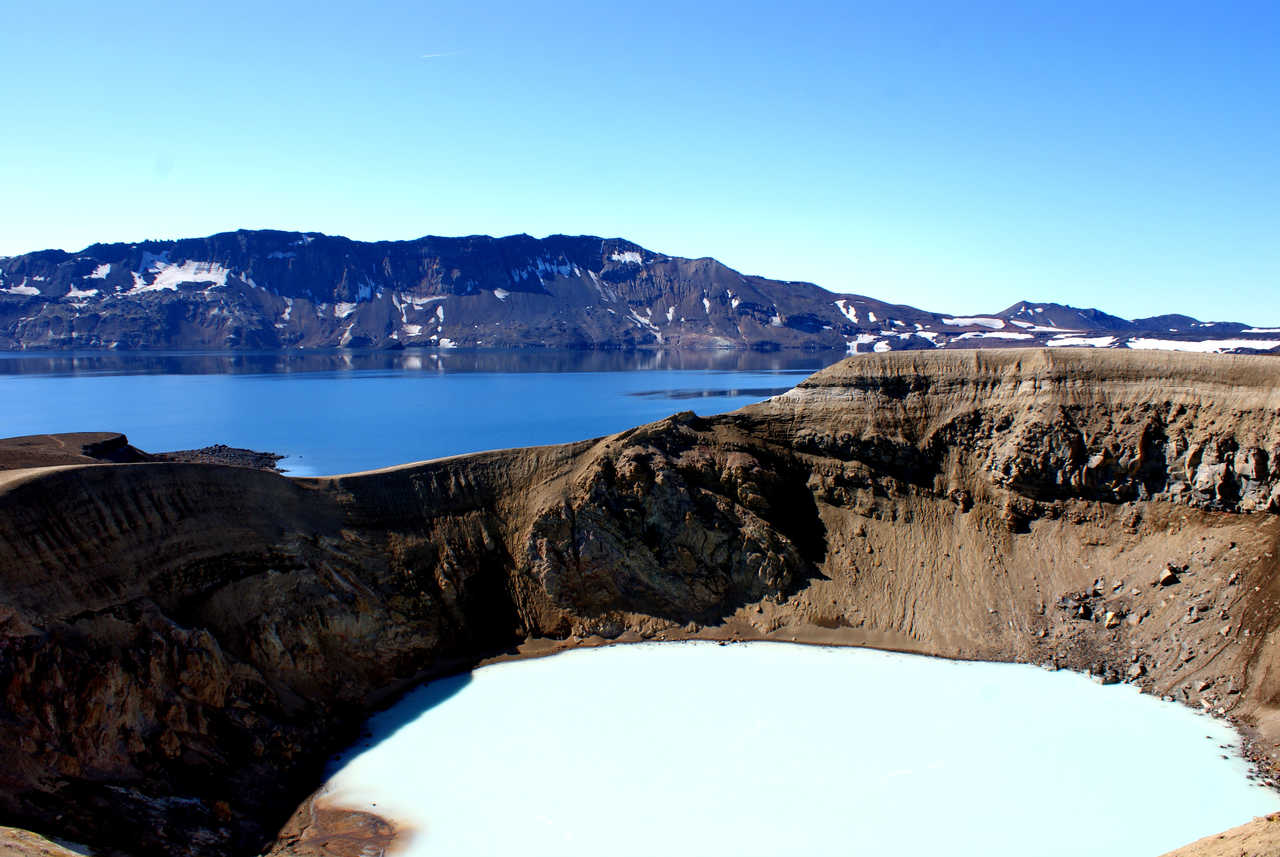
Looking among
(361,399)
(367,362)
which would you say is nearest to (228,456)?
(361,399)

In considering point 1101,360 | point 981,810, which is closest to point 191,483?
point 981,810

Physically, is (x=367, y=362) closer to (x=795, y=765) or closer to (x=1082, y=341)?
(x=1082, y=341)

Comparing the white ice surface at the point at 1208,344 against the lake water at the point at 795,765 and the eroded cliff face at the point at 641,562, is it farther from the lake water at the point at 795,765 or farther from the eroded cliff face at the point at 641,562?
the lake water at the point at 795,765

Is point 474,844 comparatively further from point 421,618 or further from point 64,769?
point 421,618

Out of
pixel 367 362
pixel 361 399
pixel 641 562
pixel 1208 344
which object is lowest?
pixel 641 562

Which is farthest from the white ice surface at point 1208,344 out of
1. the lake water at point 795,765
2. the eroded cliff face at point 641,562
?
the lake water at point 795,765
